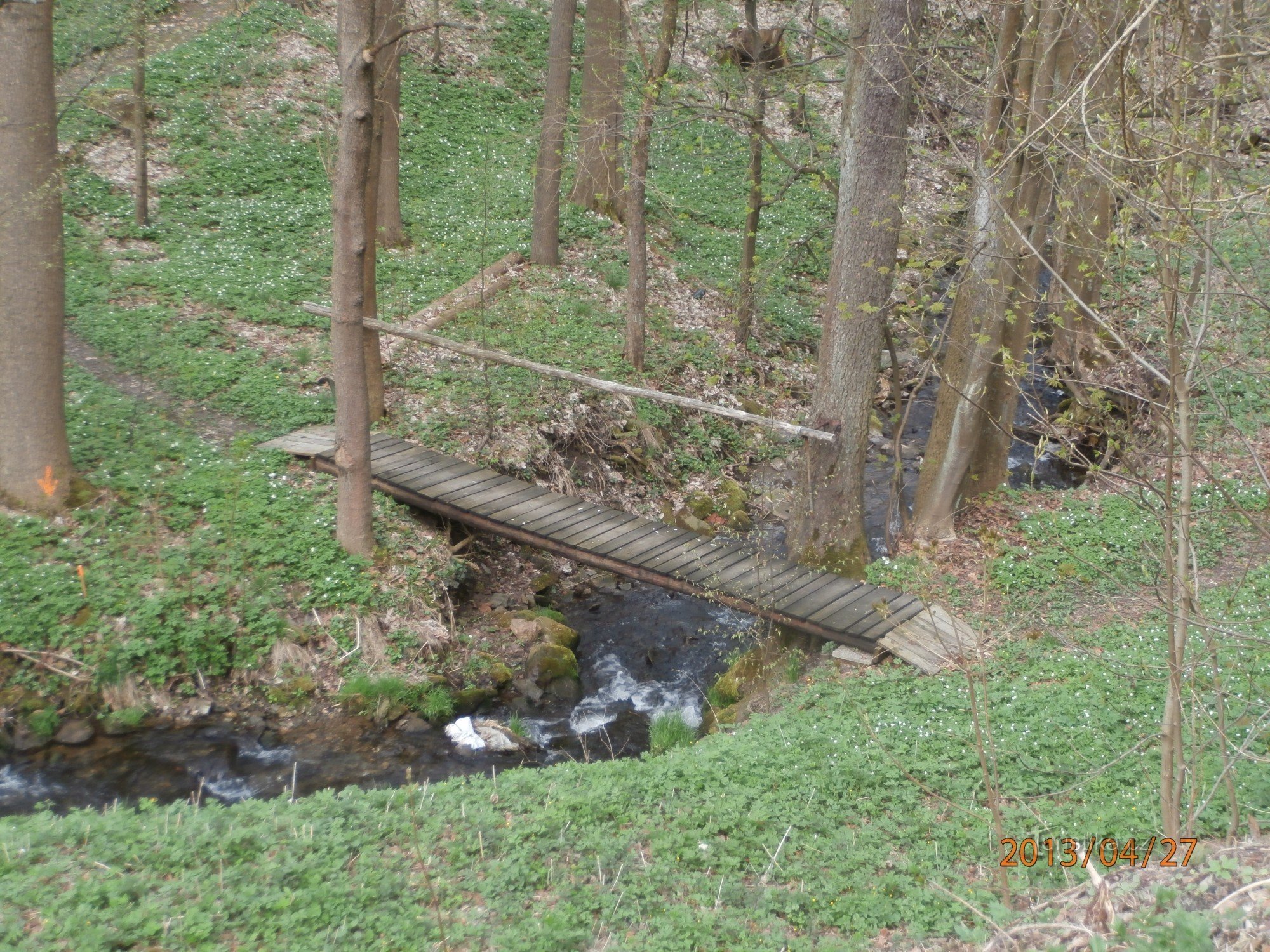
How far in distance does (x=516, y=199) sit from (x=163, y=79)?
278 inches

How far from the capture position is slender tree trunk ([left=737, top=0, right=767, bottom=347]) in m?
11.7

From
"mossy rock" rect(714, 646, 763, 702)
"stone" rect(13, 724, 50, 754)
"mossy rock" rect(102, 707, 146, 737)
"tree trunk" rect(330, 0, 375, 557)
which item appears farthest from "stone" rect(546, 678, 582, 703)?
"stone" rect(13, 724, 50, 754)

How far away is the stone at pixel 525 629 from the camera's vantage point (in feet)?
30.5

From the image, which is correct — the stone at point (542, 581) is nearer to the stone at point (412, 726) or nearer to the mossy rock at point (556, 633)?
the mossy rock at point (556, 633)

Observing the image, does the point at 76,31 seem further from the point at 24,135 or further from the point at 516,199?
the point at 24,135

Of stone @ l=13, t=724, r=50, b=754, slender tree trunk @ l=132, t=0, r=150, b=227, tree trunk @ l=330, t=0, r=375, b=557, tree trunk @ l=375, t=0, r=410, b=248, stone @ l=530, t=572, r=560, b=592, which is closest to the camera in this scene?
stone @ l=13, t=724, r=50, b=754

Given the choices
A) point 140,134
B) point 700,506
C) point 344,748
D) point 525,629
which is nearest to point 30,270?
point 344,748

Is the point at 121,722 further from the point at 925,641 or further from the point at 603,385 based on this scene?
the point at 925,641

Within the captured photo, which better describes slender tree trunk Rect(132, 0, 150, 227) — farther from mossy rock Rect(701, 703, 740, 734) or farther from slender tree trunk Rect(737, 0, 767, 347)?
mossy rock Rect(701, 703, 740, 734)

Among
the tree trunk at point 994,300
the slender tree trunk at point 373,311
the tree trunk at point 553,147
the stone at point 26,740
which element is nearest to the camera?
the stone at point 26,740

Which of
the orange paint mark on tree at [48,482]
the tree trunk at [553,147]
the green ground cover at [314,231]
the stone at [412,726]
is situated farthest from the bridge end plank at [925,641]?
the tree trunk at [553,147]
